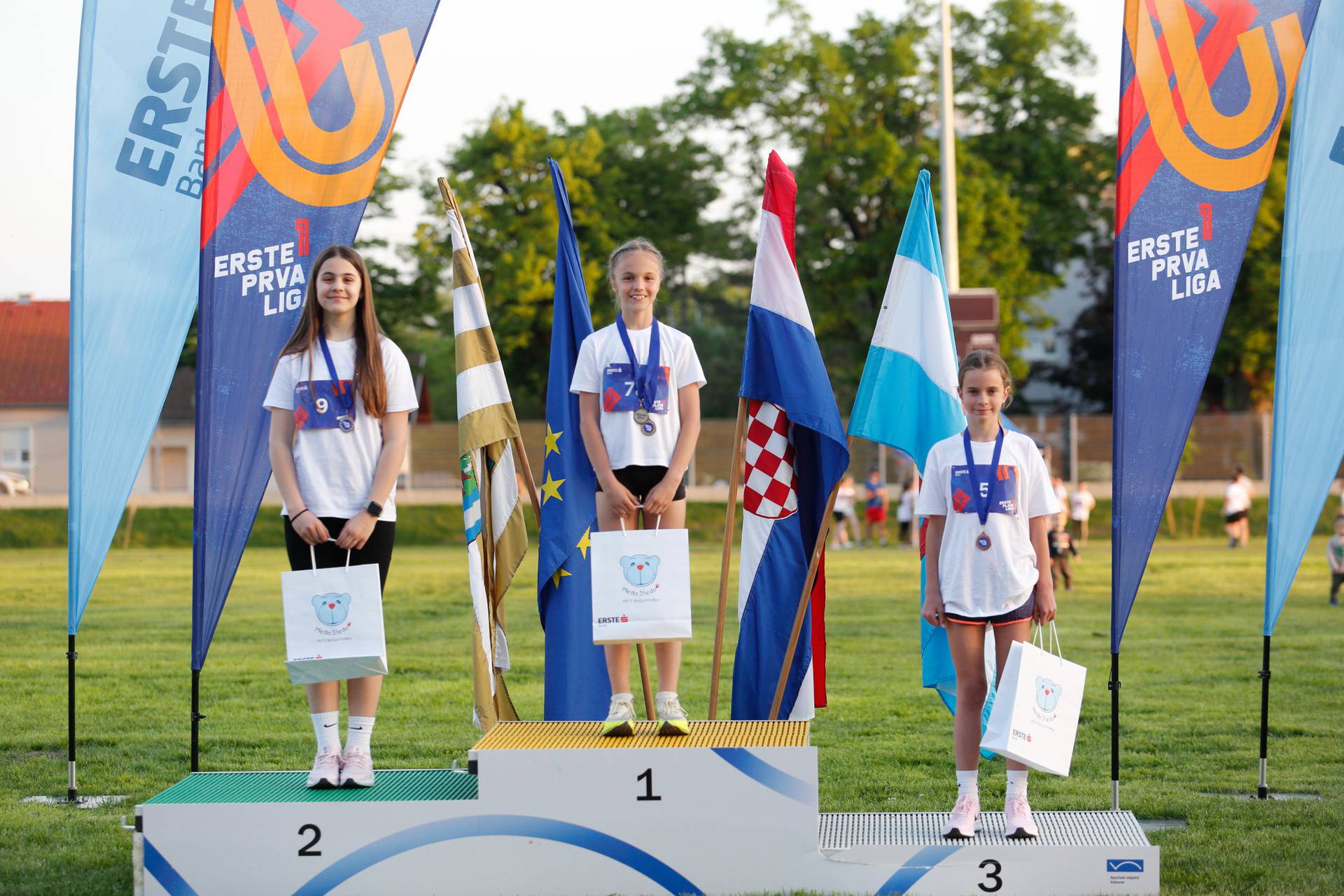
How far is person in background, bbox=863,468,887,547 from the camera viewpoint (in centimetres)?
2758

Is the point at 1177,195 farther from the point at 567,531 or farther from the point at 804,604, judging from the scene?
the point at 567,531

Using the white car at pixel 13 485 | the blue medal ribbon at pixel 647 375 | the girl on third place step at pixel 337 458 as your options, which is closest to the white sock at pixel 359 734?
the girl on third place step at pixel 337 458

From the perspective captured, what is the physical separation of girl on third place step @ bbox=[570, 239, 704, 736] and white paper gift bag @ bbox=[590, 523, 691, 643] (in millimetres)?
304

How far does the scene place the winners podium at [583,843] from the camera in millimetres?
4426

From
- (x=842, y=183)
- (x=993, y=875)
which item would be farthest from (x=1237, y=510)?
(x=993, y=875)

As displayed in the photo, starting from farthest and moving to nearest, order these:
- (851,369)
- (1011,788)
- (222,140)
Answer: (851,369) → (222,140) → (1011,788)

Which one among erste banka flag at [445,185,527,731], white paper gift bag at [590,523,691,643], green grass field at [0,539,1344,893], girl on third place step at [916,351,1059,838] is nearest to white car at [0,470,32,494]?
green grass field at [0,539,1344,893]

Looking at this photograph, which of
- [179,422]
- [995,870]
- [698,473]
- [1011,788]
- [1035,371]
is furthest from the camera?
[1035,371]

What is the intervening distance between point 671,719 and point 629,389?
1.26m

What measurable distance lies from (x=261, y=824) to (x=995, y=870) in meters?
2.42

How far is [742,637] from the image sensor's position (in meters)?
5.67

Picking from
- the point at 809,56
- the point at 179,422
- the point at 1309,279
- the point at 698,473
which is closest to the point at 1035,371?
the point at 809,56

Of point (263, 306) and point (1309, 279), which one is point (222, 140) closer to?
point (263, 306)

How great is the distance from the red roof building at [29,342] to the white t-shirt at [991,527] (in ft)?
15.6
